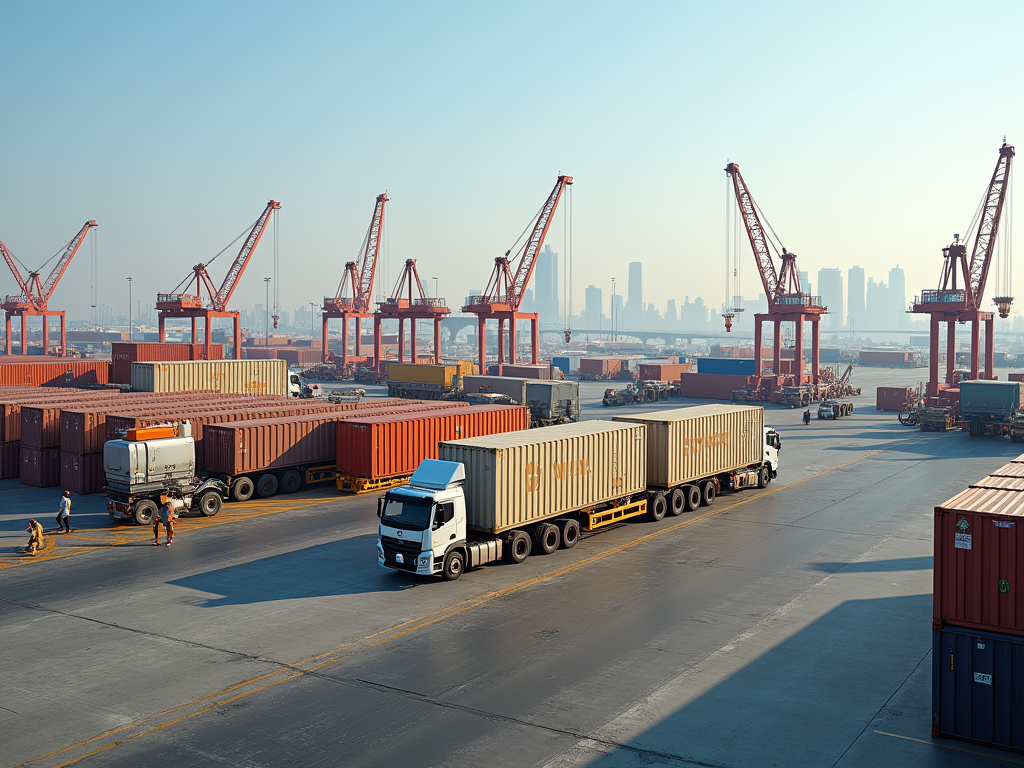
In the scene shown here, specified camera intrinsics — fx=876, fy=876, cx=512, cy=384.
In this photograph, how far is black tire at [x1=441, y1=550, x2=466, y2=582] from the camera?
76.3 feet

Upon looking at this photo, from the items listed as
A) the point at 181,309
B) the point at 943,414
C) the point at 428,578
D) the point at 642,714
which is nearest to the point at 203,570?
the point at 428,578

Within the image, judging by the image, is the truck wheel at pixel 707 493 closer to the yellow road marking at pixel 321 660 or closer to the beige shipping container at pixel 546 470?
the beige shipping container at pixel 546 470

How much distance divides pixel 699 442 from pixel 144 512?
65.6 ft

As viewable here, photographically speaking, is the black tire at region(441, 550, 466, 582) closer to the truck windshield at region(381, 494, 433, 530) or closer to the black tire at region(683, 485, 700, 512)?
the truck windshield at region(381, 494, 433, 530)

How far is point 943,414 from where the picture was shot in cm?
6275

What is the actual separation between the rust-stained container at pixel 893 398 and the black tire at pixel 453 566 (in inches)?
2561

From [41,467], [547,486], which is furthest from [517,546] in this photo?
[41,467]

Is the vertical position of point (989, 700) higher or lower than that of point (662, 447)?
lower

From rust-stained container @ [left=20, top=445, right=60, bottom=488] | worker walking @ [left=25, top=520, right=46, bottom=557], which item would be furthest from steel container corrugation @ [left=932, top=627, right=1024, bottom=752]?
rust-stained container @ [left=20, top=445, right=60, bottom=488]

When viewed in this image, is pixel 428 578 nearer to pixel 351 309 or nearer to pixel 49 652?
pixel 49 652

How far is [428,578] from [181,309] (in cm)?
9028

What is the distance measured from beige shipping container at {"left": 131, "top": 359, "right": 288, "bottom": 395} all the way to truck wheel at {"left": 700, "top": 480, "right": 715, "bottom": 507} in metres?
35.5

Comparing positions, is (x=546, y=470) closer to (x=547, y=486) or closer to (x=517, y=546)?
(x=547, y=486)

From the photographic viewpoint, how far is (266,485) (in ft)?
117
